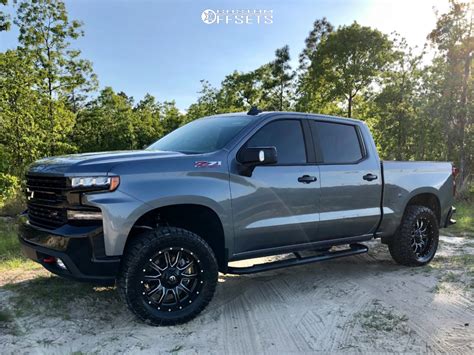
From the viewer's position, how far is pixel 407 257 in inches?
227

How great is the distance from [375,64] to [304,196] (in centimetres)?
1750

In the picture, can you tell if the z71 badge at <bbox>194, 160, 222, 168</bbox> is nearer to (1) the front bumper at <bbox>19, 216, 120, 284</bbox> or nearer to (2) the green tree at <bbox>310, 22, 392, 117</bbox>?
(1) the front bumper at <bbox>19, 216, 120, 284</bbox>

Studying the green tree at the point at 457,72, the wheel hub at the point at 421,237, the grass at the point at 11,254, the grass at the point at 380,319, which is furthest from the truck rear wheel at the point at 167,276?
the green tree at the point at 457,72

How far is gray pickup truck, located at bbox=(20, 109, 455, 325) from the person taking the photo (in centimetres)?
354

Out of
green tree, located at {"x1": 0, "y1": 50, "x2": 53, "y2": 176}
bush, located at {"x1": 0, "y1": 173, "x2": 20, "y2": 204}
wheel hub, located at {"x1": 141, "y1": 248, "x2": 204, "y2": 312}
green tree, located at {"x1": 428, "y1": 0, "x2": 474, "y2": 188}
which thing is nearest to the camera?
wheel hub, located at {"x1": 141, "y1": 248, "x2": 204, "y2": 312}

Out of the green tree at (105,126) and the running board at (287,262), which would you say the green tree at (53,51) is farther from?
the green tree at (105,126)

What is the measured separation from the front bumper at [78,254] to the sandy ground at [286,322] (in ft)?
1.77

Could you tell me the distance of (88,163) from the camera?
11.8 ft

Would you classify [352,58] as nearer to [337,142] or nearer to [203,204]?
[337,142]

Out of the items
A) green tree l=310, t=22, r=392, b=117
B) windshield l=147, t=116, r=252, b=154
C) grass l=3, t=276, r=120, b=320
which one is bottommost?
grass l=3, t=276, r=120, b=320

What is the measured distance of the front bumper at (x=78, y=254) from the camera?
3.47 meters

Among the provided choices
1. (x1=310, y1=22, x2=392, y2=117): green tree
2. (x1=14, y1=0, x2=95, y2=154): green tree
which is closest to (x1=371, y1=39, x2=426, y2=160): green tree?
(x1=310, y1=22, x2=392, y2=117): green tree

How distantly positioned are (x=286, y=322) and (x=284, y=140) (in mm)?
1842

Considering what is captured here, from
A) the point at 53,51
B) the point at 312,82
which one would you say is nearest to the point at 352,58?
the point at 312,82
